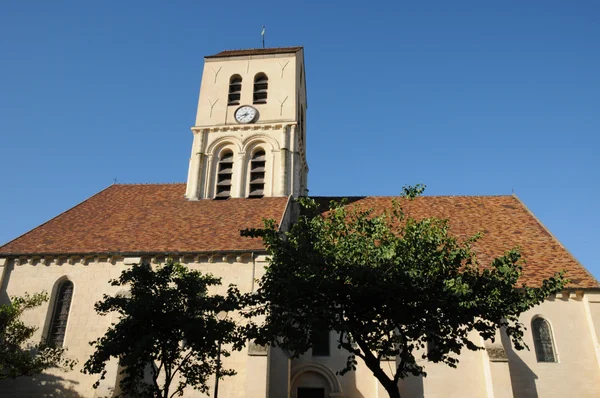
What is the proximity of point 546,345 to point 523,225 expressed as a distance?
6.69 metres

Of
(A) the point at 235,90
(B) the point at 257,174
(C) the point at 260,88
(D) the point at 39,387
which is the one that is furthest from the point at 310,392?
(A) the point at 235,90

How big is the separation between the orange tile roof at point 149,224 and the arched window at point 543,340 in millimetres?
11673

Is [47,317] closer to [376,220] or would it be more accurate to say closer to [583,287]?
[376,220]

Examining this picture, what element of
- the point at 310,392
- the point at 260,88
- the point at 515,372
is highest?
the point at 260,88

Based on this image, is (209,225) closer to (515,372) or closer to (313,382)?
(313,382)

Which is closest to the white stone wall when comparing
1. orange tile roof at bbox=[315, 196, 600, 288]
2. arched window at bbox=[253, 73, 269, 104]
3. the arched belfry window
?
orange tile roof at bbox=[315, 196, 600, 288]

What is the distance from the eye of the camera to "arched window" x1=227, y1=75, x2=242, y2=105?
29606mm

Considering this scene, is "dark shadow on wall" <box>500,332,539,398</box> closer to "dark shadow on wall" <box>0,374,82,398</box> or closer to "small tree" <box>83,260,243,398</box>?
"small tree" <box>83,260,243,398</box>

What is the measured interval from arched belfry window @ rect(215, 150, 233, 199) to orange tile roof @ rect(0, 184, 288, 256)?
45.1 inches

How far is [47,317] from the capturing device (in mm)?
19844

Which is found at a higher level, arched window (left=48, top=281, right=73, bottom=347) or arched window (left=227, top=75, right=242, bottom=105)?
arched window (left=227, top=75, right=242, bottom=105)

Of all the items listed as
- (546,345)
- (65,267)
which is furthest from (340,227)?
(65,267)

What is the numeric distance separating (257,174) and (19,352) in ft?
48.0

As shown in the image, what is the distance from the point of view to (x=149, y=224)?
911 inches
